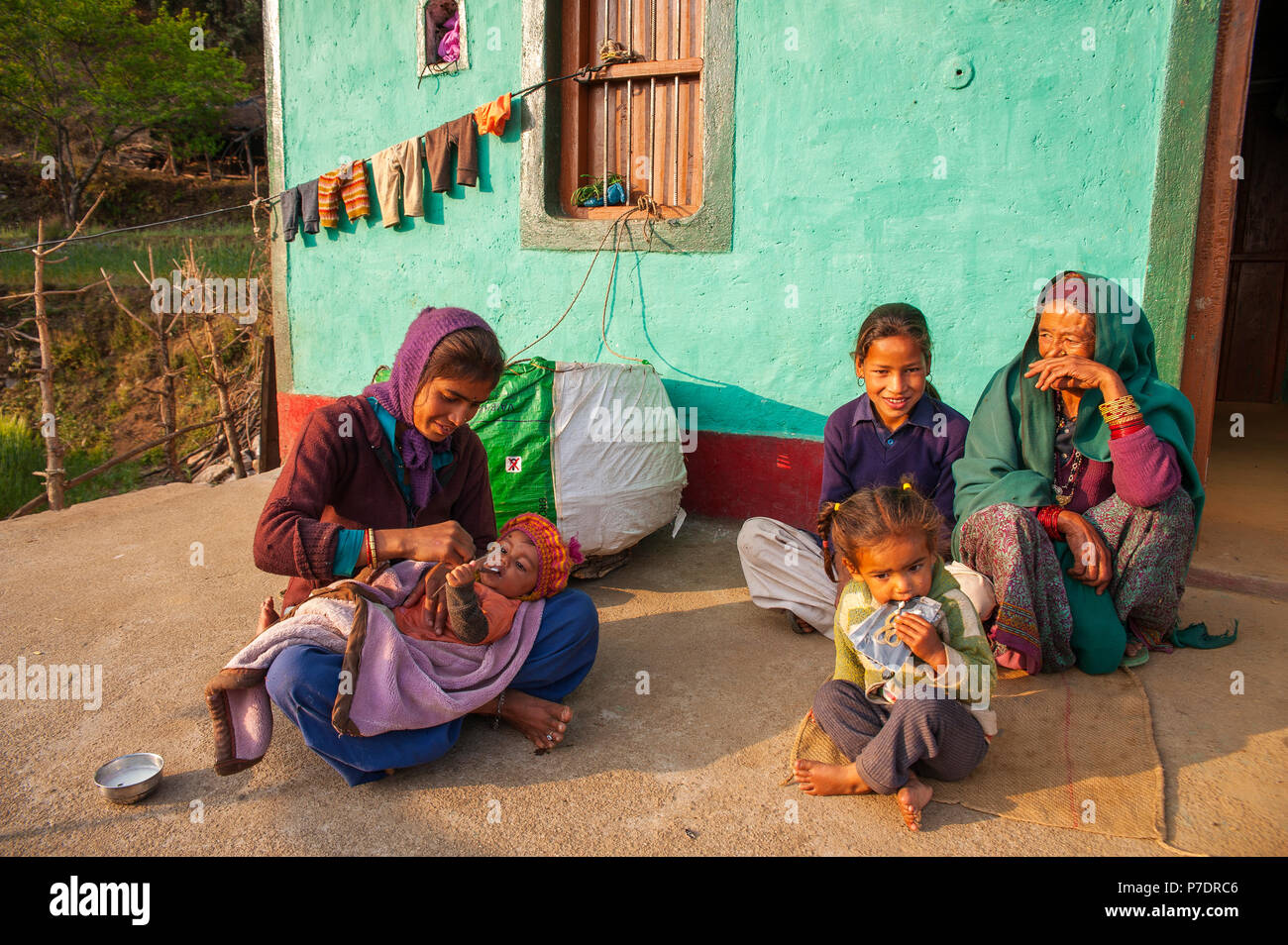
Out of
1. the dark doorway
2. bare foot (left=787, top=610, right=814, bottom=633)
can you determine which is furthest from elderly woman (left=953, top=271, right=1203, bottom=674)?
the dark doorway

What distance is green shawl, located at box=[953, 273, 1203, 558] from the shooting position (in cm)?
309

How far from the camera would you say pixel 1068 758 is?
2.53m

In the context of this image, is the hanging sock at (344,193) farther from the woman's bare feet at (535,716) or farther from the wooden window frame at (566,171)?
the woman's bare feet at (535,716)

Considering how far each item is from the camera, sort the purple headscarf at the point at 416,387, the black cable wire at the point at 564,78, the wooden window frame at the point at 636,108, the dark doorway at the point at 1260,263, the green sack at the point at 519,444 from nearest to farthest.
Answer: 1. the purple headscarf at the point at 416,387
2. the green sack at the point at 519,444
3. the wooden window frame at the point at 636,108
4. the black cable wire at the point at 564,78
5. the dark doorway at the point at 1260,263

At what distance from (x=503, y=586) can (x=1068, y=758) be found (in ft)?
5.74

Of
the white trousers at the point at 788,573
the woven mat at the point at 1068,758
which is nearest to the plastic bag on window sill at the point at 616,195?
the white trousers at the point at 788,573

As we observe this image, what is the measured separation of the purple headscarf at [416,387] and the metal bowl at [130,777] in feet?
3.48

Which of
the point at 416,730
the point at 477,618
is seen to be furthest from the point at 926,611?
the point at 416,730

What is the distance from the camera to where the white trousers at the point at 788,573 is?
3480 mm

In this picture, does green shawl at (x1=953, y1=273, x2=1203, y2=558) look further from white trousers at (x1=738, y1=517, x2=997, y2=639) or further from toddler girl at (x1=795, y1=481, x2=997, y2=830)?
toddler girl at (x1=795, y1=481, x2=997, y2=830)

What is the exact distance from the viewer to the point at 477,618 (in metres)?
2.45

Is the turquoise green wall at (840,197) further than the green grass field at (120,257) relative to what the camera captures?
No

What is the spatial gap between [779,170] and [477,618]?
126 inches

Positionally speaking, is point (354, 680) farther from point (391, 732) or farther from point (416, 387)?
point (416, 387)
